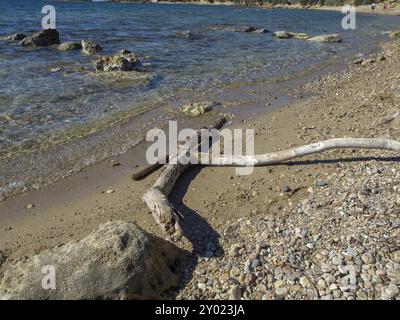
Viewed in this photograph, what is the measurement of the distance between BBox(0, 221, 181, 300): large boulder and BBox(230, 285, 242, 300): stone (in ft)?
2.78

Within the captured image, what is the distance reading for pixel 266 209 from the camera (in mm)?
7660

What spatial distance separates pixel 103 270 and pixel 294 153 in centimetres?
529

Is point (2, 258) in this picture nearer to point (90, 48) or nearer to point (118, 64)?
point (118, 64)

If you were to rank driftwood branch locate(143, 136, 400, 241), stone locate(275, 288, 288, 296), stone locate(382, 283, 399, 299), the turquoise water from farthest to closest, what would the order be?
the turquoise water
driftwood branch locate(143, 136, 400, 241)
stone locate(275, 288, 288, 296)
stone locate(382, 283, 399, 299)

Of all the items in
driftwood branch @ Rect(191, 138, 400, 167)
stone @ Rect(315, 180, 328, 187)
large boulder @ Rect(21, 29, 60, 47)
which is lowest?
stone @ Rect(315, 180, 328, 187)

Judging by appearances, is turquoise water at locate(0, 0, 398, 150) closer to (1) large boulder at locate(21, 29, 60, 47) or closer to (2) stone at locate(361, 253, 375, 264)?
(1) large boulder at locate(21, 29, 60, 47)

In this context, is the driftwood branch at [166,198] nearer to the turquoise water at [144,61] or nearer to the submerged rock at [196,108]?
the submerged rock at [196,108]

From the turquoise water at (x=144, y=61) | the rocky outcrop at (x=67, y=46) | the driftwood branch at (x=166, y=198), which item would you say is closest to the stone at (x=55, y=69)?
the turquoise water at (x=144, y=61)

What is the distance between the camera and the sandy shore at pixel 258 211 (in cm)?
564

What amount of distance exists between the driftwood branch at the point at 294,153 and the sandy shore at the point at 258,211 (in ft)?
0.73

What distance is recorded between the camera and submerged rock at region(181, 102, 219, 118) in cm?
1327

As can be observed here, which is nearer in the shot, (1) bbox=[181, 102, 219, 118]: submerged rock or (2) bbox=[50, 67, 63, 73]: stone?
(1) bbox=[181, 102, 219, 118]: submerged rock

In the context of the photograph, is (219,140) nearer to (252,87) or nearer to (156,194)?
(156,194)

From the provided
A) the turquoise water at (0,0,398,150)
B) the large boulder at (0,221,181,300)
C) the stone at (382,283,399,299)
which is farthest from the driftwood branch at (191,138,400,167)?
the turquoise water at (0,0,398,150)
